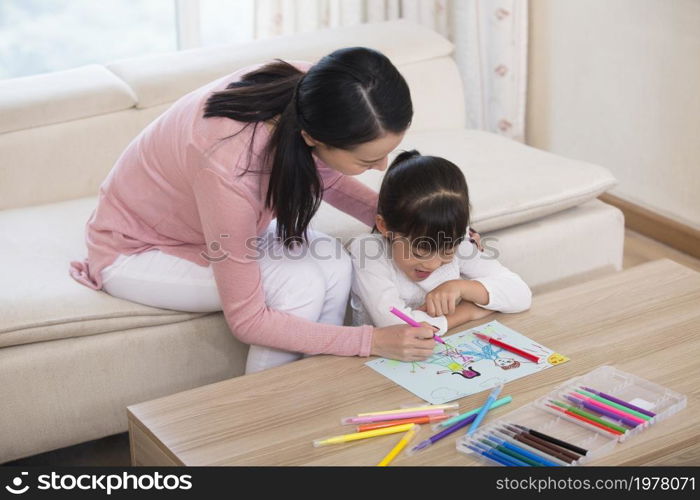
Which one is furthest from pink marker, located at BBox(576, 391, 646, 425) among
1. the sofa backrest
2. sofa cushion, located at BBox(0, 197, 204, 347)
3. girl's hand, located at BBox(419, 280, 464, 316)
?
the sofa backrest

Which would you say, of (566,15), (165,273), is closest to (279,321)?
(165,273)

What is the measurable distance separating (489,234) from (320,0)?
1100 millimetres

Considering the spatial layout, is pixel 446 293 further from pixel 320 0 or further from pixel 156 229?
pixel 320 0

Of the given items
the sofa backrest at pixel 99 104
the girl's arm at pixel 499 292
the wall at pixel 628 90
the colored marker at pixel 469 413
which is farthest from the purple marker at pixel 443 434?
the wall at pixel 628 90

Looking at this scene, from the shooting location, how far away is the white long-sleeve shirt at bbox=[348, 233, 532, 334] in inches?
68.4

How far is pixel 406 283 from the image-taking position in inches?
71.3

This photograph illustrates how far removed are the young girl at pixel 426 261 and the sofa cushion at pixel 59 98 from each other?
0.69 meters

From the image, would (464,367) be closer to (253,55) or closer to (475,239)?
(475,239)

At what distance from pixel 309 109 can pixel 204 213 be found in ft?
0.79

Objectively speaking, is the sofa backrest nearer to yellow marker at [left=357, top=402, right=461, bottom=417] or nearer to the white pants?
the white pants

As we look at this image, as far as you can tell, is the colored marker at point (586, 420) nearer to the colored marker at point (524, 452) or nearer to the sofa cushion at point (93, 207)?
the colored marker at point (524, 452)

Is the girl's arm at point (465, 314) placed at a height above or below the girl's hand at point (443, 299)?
below

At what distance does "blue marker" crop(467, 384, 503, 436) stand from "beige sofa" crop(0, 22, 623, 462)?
21.9 inches

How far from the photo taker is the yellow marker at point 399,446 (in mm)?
1338
